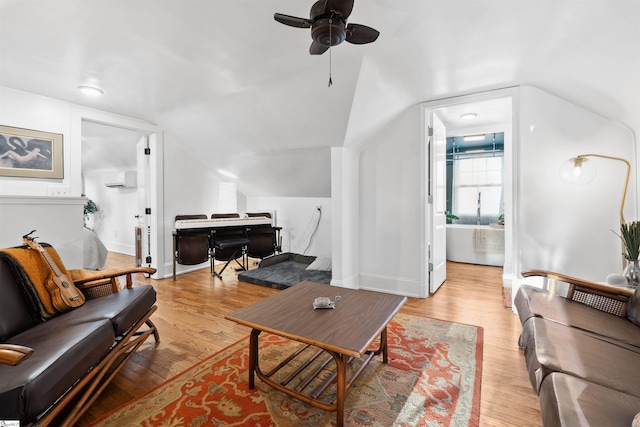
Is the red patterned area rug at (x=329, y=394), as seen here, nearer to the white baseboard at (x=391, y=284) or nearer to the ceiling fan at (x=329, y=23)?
the white baseboard at (x=391, y=284)

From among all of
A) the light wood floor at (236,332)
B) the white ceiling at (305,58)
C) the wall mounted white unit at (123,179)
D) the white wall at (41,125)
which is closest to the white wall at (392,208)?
the white ceiling at (305,58)

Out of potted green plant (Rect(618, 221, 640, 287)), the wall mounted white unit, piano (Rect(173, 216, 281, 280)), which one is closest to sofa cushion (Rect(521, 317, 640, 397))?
potted green plant (Rect(618, 221, 640, 287))

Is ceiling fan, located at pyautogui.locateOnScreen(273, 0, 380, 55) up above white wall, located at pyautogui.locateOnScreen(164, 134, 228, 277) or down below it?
above

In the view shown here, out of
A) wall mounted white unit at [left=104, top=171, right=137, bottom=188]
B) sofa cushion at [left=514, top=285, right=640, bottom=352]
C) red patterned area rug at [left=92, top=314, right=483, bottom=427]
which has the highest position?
wall mounted white unit at [left=104, top=171, right=137, bottom=188]

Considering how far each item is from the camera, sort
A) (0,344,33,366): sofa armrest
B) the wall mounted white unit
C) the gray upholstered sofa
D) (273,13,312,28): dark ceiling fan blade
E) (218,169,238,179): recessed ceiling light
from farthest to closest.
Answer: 1. the wall mounted white unit
2. (218,169,238,179): recessed ceiling light
3. the gray upholstered sofa
4. (273,13,312,28): dark ceiling fan blade
5. (0,344,33,366): sofa armrest

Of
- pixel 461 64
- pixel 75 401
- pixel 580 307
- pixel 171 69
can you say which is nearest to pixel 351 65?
pixel 461 64

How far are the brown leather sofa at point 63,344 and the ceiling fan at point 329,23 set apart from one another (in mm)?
1881

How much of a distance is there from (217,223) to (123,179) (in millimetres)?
2957

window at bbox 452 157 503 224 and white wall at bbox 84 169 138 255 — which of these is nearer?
window at bbox 452 157 503 224

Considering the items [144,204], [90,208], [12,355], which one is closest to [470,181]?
[144,204]

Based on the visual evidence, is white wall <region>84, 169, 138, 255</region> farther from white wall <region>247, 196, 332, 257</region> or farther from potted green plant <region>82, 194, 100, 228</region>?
white wall <region>247, 196, 332, 257</region>

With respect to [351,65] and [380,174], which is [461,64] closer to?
[351,65]

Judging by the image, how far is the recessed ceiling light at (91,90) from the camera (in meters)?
2.89

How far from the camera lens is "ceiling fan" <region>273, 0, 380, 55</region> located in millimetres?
1411
